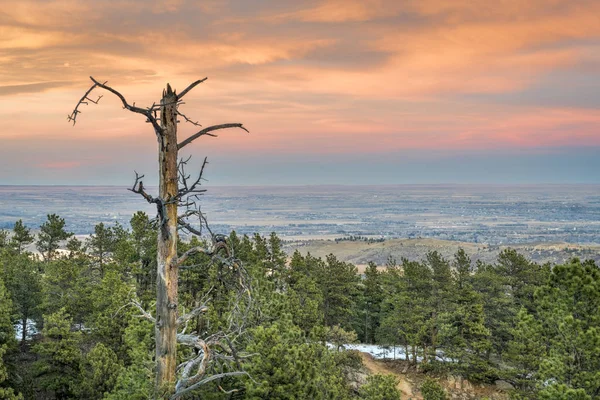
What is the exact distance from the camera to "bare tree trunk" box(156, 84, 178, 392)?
21.2ft

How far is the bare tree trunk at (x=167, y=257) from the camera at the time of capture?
6.47m

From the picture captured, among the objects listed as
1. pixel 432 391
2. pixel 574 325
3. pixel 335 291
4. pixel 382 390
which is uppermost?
A: pixel 574 325

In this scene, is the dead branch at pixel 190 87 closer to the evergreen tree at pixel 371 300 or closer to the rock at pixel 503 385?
the rock at pixel 503 385

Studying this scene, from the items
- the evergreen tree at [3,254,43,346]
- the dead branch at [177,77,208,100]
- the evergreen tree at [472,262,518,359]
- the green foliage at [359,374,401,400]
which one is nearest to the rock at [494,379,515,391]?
the evergreen tree at [472,262,518,359]

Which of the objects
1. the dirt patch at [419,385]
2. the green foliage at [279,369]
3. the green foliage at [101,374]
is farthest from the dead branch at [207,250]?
the dirt patch at [419,385]

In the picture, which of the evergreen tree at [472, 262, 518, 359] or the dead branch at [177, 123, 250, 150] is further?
the evergreen tree at [472, 262, 518, 359]

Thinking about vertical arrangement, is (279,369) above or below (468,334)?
above

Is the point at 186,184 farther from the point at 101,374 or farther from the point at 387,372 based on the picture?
the point at 387,372

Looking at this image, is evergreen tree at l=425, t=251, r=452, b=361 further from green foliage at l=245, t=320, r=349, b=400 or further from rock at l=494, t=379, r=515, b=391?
green foliage at l=245, t=320, r=349, b=400

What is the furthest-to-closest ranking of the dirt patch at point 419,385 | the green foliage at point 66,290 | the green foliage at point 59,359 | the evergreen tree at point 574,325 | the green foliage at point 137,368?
the dirt patch at point 419,385, the green foliage at point 66,290, the green foliage at point 59,359, the evergreen tree at point 574,325, the green foliage at point 137,368

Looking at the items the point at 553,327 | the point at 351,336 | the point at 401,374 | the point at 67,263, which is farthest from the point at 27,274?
the point at 553,327

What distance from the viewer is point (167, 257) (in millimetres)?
6680

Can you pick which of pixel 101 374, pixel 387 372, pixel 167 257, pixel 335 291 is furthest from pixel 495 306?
pixel 167 257

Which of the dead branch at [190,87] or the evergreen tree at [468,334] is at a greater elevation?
→ the dead branch at [190,87]
